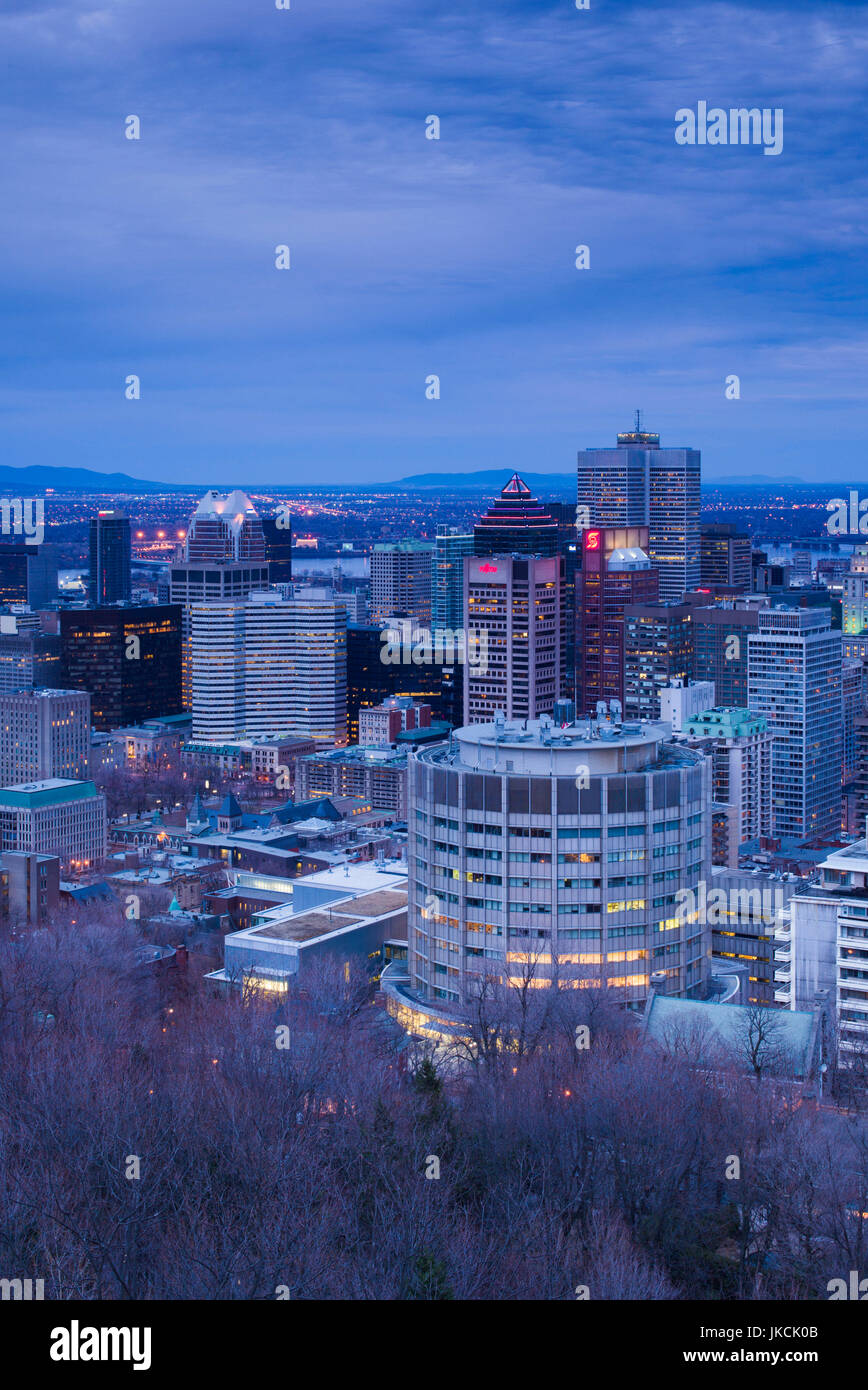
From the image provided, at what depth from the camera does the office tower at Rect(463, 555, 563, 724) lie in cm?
8275

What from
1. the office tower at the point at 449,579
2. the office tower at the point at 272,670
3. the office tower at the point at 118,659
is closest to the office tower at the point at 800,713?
the office tower at the point at 272,670

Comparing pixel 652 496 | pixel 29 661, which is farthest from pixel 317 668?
pixel 652 496

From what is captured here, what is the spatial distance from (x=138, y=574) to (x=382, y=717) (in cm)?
8659

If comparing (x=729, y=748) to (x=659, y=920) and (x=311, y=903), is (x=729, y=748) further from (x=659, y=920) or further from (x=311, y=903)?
(x=659, y=920)

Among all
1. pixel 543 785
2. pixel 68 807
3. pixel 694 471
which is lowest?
pixel 68 807

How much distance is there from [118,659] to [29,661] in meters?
5.70

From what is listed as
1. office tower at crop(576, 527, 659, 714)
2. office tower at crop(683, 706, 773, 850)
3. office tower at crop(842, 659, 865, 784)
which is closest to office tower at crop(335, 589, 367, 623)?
office tower at crop(576, 527, 659, 714)

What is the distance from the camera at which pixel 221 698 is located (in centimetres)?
9188

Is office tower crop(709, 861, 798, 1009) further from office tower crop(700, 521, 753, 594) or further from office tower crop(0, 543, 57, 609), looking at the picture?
office tower crop(0, 543, 57, 609)

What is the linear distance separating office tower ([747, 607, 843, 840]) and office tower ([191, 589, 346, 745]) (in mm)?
30880
